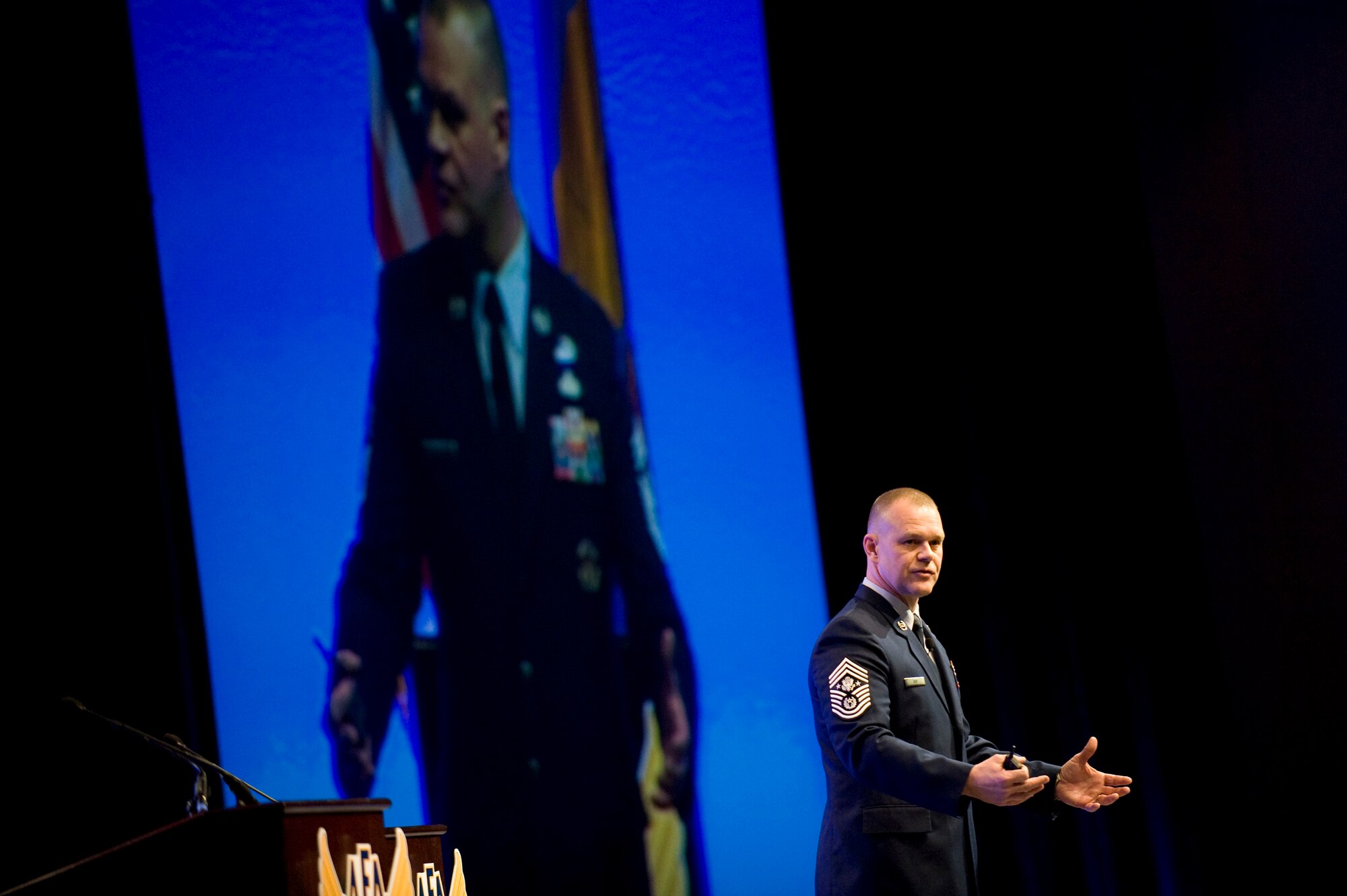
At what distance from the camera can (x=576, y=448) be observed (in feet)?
14.7

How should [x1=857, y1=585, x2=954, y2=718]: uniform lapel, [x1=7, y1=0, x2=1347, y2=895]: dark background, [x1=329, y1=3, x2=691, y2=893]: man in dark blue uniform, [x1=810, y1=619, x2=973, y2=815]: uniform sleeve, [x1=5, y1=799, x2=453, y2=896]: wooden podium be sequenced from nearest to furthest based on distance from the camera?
[x1=5, y1=799, x2=453, y2=896]: wooden podium < [x1=810, y1=619, x2=973, y2=815]: uniform sleeve < [x1=857, y1=585, x2=954, y2=718]: uniform lapel < [x1=329, y1=3, x2=691, y2=893]: man in dark blue uniform < [x1=7, y1=0, x2=1347, y2=895]: dark background

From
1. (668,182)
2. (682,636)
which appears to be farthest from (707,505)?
(668,182)

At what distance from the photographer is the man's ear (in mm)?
4523

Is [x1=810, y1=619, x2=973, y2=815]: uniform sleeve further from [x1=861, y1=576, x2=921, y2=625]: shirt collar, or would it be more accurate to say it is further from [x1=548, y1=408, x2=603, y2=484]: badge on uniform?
[x1=548, y1=408, x2=603, y2=484]: badge on uniform

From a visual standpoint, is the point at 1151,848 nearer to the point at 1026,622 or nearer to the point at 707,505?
the point at 1026,622

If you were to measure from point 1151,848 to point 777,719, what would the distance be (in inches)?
53.2

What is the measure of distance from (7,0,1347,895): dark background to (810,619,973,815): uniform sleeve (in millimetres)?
1893

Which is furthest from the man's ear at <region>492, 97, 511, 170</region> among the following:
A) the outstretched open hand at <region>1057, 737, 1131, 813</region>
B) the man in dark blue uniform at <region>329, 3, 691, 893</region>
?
the outstretched open hand at <region>1057, 737, 1131, 813</region>

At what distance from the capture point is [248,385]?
4.08 meters

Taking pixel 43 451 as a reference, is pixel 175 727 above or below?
below

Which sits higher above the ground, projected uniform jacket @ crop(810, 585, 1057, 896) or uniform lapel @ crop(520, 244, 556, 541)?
uniform lapel @ crop(520, 244, 556, 541)

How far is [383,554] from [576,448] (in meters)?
0.69

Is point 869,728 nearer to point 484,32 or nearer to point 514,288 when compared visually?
point 514,288

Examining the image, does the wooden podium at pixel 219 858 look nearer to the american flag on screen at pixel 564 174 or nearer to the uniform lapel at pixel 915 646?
the uniform lapel at pixel 915 646
